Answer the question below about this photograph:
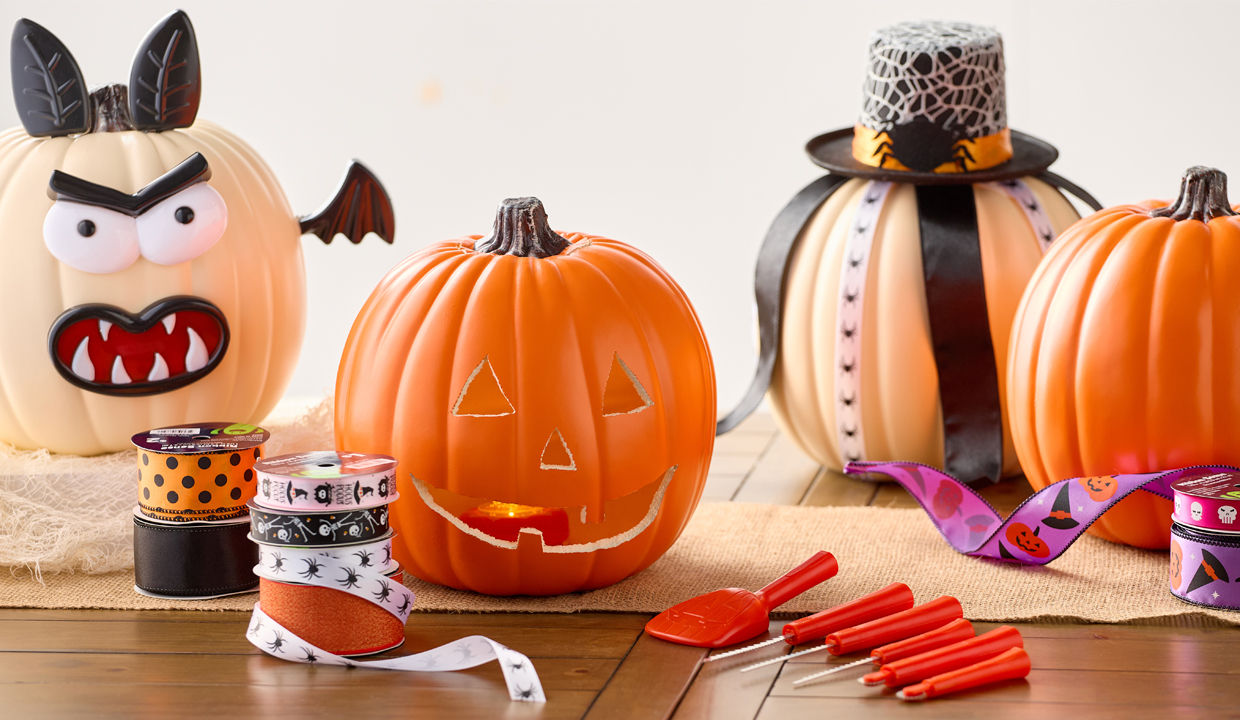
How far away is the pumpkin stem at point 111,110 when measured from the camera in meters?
1.87

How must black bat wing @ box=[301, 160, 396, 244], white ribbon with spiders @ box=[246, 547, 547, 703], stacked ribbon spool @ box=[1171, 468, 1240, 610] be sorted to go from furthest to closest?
black bat wing @ box=[301, 160, 396, 244] → stacked ribbon spool @ box=[1171, 468, 1240, 610] → white ribbon with spiders @ box=[246, 547, 547, 703]

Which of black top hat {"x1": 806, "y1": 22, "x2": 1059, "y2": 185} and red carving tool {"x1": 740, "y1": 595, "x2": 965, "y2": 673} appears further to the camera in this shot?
black top hat {"x1": 806, "y1": 22, "x2": 1059, "y2": 185}

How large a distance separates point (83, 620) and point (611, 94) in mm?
2016

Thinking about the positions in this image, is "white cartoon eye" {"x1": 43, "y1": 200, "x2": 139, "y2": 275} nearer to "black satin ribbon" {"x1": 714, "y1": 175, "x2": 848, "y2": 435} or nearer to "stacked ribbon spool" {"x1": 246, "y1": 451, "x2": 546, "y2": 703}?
"stacked ribbon spool" {"x1": 246, "y1": 451, "x2": 546, "y2": 703}

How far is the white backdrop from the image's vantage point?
3.24 meters

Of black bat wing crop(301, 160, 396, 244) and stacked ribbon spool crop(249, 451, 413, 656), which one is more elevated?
black bat wing crop(301, 160, 396, 244)

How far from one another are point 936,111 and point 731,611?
899mm

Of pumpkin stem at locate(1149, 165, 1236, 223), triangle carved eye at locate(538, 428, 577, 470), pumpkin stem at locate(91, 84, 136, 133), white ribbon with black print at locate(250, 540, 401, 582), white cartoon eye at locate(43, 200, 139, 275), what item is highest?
pumpkin stem at locate(91, 84, 136, 133)

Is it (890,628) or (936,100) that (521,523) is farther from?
(936,100)

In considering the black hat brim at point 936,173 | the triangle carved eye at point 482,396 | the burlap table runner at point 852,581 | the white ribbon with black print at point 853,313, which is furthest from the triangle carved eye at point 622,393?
the black hat brim at point 936,173

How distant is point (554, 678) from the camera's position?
1.40m

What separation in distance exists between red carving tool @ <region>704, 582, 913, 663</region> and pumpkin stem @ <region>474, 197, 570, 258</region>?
0.50m

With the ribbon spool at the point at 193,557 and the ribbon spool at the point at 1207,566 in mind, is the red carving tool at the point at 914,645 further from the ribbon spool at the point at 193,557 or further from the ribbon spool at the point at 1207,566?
the ribbon spool at the point at 193,557

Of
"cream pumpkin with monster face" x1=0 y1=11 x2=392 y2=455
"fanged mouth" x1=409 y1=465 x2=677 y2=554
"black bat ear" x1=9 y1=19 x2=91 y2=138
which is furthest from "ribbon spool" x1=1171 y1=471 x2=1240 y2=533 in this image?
"black bat ear" x1=9 y1=19 x2=91 y2=138
